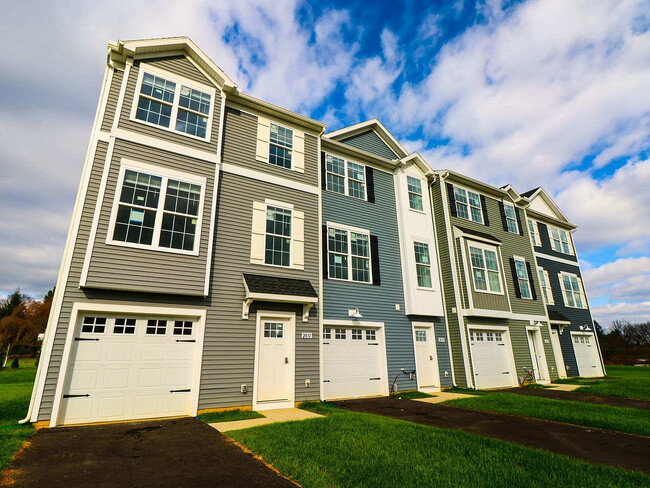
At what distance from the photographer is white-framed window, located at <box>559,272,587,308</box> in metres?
20.8

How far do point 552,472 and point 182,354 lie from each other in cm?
781

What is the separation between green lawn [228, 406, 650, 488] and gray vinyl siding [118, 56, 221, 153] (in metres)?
7.73

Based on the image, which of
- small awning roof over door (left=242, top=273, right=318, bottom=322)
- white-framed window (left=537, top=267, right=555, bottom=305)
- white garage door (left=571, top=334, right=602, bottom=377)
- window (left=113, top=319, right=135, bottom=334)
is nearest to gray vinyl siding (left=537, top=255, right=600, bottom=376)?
white-framed window (left=537, top=267, right=555, bottom=305)

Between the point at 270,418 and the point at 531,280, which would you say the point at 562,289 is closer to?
the point at 531,280

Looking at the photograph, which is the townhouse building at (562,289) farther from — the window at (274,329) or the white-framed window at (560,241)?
the window at (274,329)

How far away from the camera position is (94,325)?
7559 millimetres

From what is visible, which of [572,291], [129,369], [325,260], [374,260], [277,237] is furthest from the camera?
[572,291]

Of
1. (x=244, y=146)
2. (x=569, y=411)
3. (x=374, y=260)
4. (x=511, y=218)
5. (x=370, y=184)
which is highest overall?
(x=511, y=218)

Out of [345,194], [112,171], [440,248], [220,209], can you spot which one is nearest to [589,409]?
[440,248]

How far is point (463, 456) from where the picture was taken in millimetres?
4992

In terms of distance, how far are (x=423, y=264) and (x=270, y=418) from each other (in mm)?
8978

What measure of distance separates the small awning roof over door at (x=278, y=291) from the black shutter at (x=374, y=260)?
3104 mm

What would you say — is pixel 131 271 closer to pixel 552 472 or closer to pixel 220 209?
pixel 220 209

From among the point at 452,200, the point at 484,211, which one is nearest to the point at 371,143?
the point at 452,200
